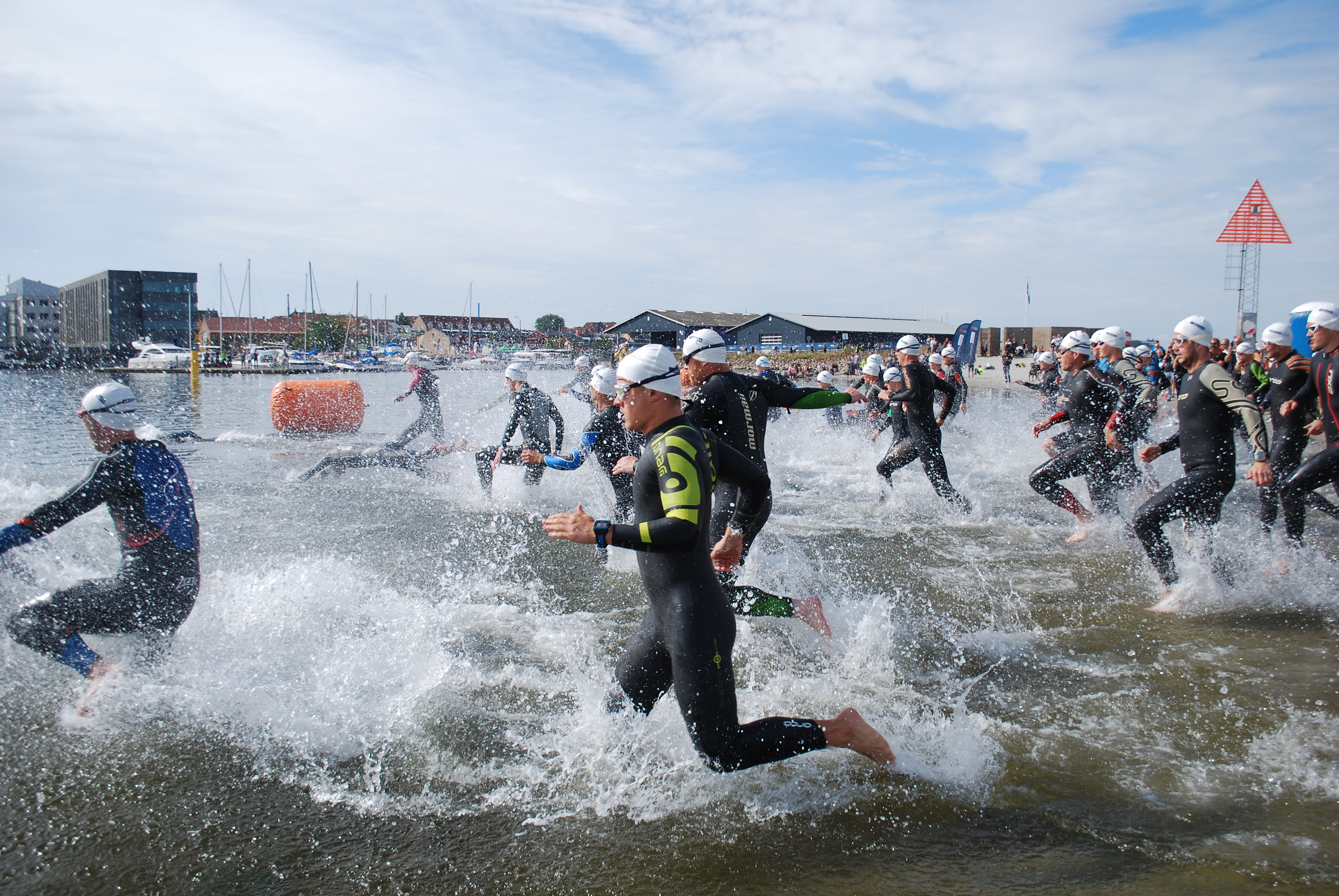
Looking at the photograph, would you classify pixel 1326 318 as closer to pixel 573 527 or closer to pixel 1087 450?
pixel 1087 450

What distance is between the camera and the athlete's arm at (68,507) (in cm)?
339

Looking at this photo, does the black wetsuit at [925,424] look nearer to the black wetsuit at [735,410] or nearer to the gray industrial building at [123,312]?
the black wetsuit at [735,410]

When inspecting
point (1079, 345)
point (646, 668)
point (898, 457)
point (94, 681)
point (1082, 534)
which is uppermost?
point (1079, 345)

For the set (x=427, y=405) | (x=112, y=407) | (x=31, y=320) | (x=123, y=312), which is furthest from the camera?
(x=123, y=312)

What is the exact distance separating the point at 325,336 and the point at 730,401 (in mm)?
85383

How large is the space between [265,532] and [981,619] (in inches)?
269

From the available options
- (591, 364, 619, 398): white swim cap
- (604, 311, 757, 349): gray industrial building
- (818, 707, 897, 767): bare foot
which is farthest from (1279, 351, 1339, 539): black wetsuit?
(604, 311, 757, 349): gray industrial building

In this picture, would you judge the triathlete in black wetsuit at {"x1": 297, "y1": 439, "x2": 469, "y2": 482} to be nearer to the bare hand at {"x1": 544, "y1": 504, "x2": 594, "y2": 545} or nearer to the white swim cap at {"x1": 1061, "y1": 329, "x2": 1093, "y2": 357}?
the white swim cap at {"x1": 1061, "y1": 329, "x2": 1093, "y2": 357}

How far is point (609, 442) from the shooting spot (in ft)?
23.2

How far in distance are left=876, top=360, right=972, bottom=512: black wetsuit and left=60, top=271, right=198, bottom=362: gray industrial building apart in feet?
241

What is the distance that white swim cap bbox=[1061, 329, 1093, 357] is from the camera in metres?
7.31

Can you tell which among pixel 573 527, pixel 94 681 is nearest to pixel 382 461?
pixel 94 681

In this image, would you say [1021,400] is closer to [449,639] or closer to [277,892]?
[449,639]

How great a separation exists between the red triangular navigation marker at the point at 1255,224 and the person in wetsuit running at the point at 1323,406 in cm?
3261
